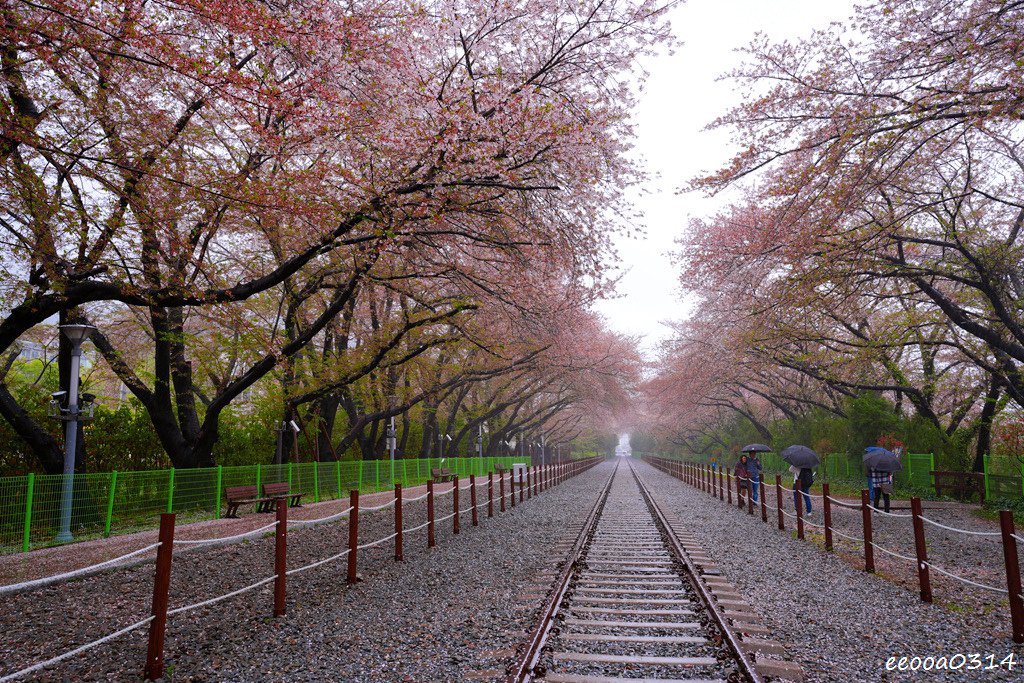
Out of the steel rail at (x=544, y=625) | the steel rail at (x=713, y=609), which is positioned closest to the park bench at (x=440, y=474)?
the steel rail at (x=713, y=609)

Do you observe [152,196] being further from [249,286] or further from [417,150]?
[417,150]

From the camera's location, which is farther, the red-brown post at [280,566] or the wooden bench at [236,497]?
the wooden bench at [236,497]

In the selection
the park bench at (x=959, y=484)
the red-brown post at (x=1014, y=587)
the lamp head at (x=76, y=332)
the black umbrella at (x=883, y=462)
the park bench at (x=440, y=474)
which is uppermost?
the lamp head at (x=76, y=332)

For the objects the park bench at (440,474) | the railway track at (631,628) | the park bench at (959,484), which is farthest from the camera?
the park bench at (440,474)

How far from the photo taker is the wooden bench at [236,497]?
Answer: 560 inches

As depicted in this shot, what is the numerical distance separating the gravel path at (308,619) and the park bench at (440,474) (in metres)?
18.8

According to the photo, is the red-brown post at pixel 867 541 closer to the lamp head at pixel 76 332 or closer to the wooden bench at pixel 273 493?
the wooden bench at pixel 273 493

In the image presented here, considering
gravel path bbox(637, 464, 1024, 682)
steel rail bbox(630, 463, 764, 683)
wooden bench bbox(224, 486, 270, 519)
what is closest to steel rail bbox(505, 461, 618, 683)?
steel rail bbox(630, 463, 764, 683)

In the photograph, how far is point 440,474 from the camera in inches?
1170

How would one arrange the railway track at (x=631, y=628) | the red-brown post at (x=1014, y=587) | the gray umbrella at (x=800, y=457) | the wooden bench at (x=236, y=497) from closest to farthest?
the railway track at (x=631, y=628) < the red-brown post at (x=1014, y=587) < the wooden bench at (x=236, y=497) < the gray umbrella at (x=800, y=457)

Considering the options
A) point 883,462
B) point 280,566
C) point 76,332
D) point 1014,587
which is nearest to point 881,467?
point 883,462

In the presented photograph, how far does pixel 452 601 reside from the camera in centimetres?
729

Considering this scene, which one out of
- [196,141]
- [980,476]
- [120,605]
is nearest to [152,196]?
[196,141]

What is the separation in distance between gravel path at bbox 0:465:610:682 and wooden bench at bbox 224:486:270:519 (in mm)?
3511
